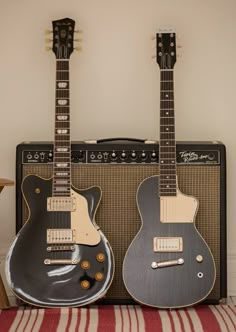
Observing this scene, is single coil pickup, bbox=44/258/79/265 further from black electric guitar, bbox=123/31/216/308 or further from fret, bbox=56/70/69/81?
fret, bbox=56/70/69/81

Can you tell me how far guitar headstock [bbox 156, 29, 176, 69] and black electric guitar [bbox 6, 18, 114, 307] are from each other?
0.45 metres

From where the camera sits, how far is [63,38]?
2.99 m

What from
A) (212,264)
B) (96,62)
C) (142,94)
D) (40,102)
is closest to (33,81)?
(40,102)

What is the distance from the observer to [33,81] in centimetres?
318

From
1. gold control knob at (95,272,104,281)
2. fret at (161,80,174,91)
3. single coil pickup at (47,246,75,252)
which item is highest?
fret at (161,80,174,91)

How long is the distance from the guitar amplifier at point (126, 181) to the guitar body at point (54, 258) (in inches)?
3.0

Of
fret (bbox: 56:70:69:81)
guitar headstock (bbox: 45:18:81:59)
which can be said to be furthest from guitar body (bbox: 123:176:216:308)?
guitar headstock (bbox: 45:18:81:59)

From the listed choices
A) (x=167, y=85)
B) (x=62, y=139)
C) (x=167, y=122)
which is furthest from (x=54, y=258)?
Answer: (x=167, y=85)

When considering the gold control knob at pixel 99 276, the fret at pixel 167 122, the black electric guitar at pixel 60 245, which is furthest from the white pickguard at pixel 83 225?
the fret at pixel 167 122

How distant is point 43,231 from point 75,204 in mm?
175

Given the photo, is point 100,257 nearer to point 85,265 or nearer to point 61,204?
point 85,265

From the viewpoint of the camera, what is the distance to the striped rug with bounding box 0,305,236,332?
260 centimetres

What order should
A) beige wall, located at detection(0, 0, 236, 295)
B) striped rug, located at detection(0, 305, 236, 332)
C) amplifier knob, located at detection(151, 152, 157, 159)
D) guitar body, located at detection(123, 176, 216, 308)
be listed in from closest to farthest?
striped rug, located at detection(0, 305, 236, 332) → guitar body, located at detection(123, 176, 216, 308) → amplifier knob, located at detection(151, 152, 157, 159) → beige wall, located at detection(0, 0, 236, 295)

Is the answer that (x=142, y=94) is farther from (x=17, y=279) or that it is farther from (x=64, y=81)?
(x=17, y=279)
